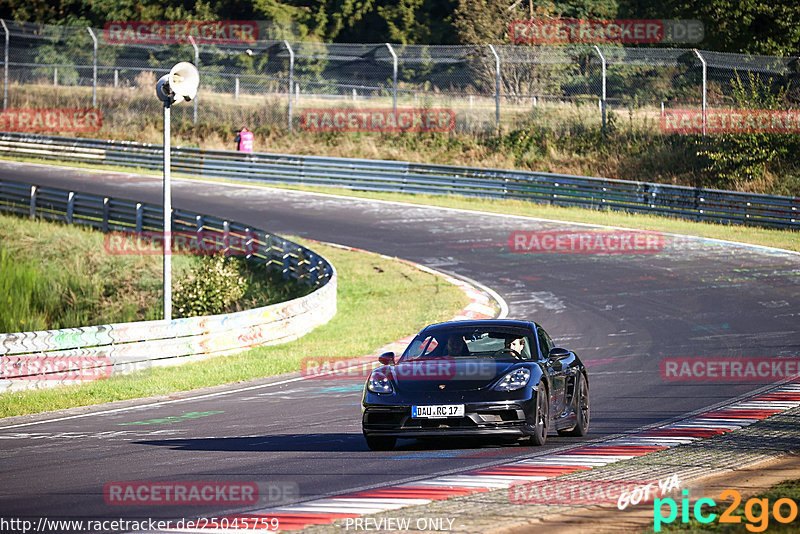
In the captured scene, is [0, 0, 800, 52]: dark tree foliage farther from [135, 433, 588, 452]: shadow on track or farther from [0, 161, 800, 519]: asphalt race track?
[135, 433, 588, 452]: shadow on track

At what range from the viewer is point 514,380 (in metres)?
9.98

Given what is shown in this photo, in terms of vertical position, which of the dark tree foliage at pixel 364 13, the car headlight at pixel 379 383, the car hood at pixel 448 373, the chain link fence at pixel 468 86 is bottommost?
the car headlight at pixel 379 383

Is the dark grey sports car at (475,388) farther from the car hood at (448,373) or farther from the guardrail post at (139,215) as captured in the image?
the guardrail post at (139,215)

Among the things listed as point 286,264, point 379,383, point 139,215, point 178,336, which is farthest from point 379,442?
point 139,215

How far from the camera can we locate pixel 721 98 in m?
36.9

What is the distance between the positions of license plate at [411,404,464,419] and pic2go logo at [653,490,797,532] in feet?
8.45

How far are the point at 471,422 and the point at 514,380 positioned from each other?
23.6 inches

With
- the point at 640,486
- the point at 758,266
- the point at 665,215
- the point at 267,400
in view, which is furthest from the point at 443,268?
the point at 640,486

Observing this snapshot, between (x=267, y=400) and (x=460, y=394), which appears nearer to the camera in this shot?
(x=460, y=394)

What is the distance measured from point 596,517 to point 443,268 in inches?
773

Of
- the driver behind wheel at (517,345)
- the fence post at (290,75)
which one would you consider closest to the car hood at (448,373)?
the driver behind wheel at (517,345)

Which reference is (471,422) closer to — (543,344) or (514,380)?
(514,380)

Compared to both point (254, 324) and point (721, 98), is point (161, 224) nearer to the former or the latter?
point (254, 324)

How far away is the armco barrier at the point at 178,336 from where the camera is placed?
15.0m
